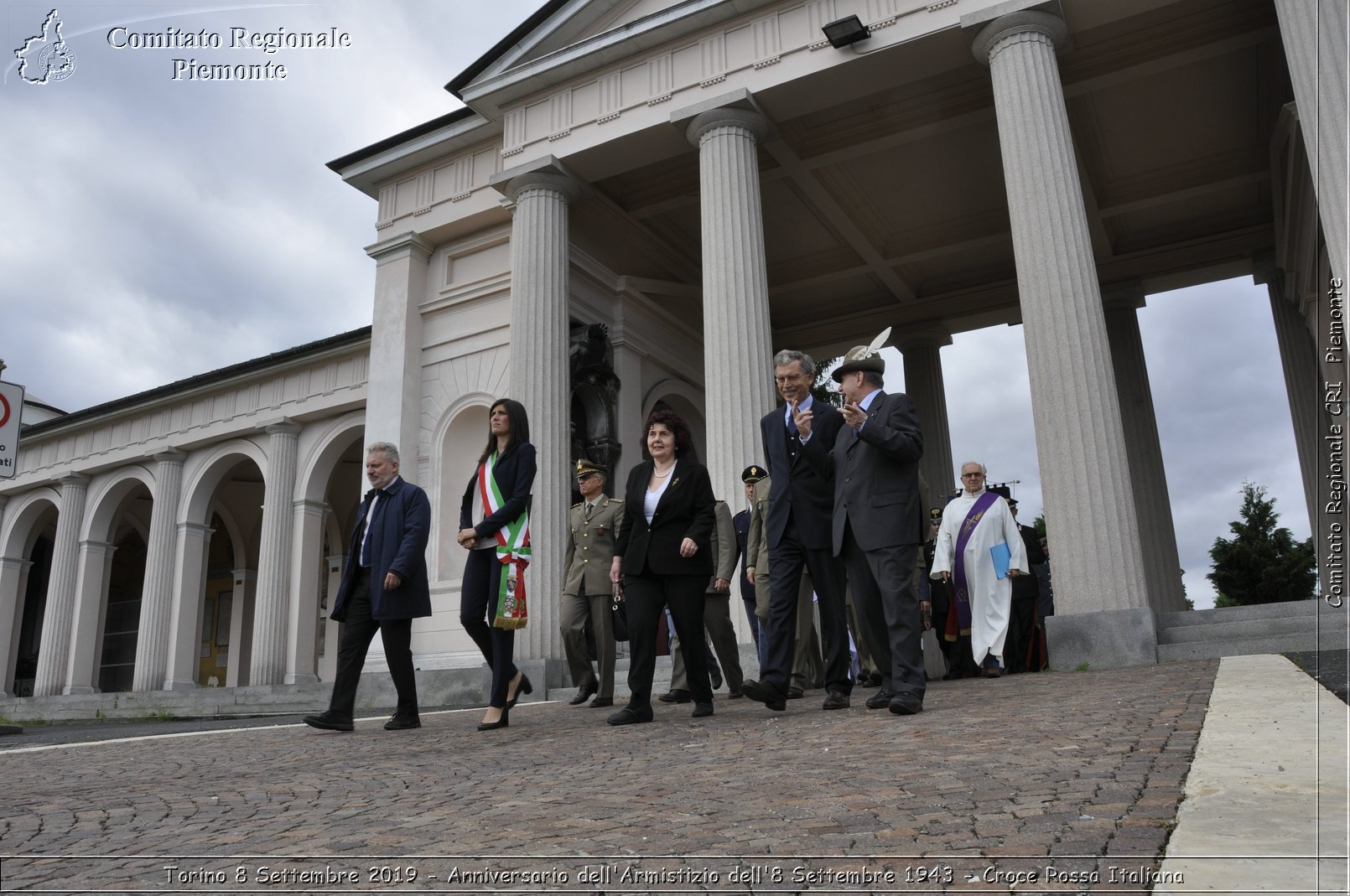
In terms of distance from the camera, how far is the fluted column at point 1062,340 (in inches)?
399

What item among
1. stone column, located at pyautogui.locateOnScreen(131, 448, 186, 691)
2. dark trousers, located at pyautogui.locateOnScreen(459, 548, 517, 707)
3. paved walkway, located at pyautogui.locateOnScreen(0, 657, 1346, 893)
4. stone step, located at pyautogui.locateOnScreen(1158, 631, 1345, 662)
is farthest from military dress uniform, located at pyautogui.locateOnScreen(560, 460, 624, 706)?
stone column, located at pyautogui.locateOnScreen(131, 448, 186, 691)

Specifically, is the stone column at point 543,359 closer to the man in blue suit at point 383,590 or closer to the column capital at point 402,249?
the column capital at point 402,249

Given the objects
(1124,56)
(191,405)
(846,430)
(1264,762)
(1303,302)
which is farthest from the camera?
(191,405)

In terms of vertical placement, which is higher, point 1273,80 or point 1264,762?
point 1273,80

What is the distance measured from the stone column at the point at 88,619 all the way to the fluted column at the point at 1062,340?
79.1 ft

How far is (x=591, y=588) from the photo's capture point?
8.46 meters

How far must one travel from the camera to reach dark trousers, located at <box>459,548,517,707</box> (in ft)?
20.7

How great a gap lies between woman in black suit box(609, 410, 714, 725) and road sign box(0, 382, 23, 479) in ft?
17.7

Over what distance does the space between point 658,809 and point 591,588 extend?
538 cm

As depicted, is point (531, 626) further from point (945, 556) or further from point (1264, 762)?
point (1264, 762)

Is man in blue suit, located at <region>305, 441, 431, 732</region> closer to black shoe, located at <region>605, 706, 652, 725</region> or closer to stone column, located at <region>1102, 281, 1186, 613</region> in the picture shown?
black shoe, located at <region>605, 706, 652, 725</region>

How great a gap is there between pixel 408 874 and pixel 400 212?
56.0ft

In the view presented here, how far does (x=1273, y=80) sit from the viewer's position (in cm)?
1498

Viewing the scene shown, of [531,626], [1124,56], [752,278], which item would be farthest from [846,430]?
[1124,56]
